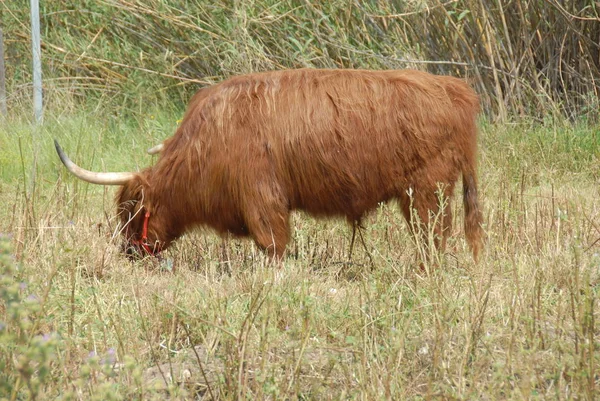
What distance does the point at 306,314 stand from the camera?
3.52 meters

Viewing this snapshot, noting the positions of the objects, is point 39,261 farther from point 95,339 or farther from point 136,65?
point 136,65

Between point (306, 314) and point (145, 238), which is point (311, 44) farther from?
point (306, 314)

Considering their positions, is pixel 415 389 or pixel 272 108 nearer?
pixel 415 389

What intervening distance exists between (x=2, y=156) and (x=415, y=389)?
592 centimetres

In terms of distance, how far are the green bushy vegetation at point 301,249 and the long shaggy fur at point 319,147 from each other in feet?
0.77

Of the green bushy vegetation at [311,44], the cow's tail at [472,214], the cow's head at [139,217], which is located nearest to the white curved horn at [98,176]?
the cow's head at [139,217]

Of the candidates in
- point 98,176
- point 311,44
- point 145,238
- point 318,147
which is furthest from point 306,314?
point 311,44

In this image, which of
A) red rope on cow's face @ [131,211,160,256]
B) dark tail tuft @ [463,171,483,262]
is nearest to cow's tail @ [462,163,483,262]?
dark tail tuft @ [463,171,483,262]

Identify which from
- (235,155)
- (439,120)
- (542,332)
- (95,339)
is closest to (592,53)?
(439,120)

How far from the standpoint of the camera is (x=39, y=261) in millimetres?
4875

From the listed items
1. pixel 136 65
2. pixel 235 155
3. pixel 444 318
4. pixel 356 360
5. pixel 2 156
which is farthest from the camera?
pixel 136 65

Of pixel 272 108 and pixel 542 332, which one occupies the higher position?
pixel 272 108

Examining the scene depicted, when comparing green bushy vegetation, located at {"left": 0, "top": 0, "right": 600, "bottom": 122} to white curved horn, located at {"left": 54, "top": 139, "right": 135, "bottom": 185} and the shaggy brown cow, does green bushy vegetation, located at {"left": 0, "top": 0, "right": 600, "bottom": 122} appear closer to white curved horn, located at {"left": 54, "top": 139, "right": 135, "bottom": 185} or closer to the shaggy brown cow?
the shaggy brown cow

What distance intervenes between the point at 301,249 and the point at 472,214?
1.12m
